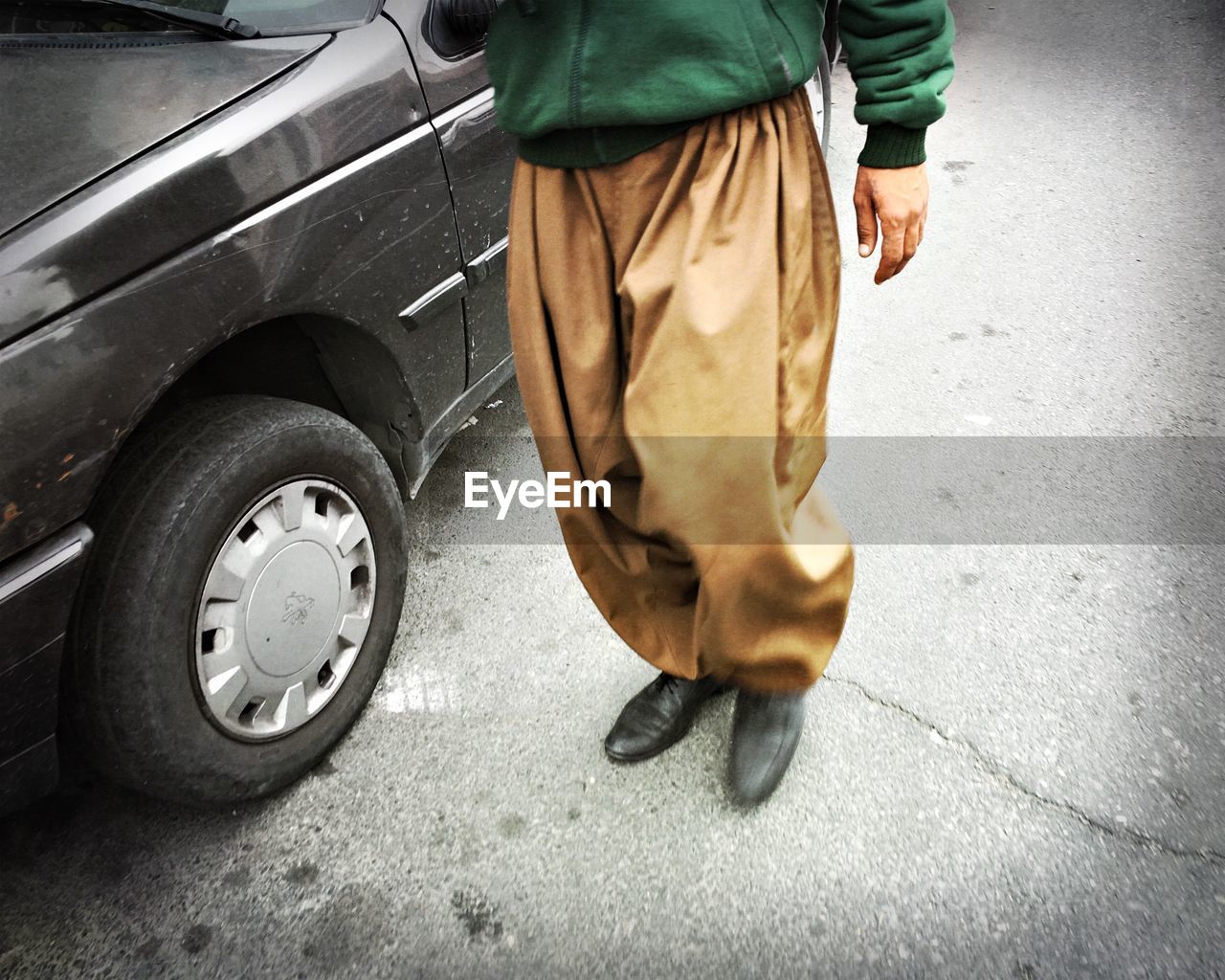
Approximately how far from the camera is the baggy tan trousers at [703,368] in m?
1.43

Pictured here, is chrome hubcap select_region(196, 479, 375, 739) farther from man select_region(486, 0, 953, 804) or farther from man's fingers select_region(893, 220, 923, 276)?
man's fingers select_region(893, 220, 923, 276)

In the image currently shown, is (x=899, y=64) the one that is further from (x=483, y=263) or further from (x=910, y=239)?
(x=483, y=263)

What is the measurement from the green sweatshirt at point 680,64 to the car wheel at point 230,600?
2.54ft

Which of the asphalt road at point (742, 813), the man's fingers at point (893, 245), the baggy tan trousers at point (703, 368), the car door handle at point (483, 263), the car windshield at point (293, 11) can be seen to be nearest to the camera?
the baggy tan trousers at point (703, 368)

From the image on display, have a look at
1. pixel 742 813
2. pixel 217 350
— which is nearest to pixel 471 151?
pixel 217 350

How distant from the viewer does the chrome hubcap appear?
1.77 meters

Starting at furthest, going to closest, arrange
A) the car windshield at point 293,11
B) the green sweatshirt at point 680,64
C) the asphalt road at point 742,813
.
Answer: the car windshield at point 293,11, the asphalt road at point 742,813, the green sweatshirt at point 680,64

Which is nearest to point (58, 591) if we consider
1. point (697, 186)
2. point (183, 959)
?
point (183, 959)

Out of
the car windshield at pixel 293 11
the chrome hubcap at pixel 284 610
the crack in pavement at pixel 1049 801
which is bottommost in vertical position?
the crack in pavement at pixel 1049 801

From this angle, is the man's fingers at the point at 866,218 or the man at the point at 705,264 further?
the man's fingers at the point at 866,218

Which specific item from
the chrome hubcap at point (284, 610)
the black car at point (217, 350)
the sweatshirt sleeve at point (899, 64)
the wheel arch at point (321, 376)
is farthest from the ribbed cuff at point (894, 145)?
the chrome hubcap at point (284, 610)

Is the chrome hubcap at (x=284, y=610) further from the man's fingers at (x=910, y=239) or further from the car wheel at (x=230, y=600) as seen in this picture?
the man's fingers at (x=910, y=239)

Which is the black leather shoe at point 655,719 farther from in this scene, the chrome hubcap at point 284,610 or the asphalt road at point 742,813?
the chrome hubcap at point 284,610

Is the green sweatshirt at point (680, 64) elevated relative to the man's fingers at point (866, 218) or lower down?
elevated
